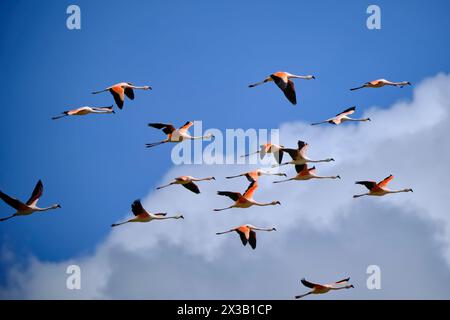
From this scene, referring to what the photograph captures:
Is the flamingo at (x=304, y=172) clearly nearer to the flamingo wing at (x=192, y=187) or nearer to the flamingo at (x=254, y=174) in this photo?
the flamingo at (x=254, y=174)

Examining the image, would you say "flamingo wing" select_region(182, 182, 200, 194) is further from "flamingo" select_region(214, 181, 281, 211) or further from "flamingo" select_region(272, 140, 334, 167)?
"flamingo" select_region(272, 140, 334, 167)

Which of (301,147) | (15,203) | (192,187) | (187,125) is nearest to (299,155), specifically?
(301,147)

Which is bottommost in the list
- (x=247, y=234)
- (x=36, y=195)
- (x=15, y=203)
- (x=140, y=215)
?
(x=247, y=234)

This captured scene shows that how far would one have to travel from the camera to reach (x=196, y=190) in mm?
32438

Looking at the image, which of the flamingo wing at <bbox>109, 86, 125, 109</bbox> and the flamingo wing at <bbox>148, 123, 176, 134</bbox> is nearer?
the flamingo wing at <bbox>109, 86, 125, 109</bbox>

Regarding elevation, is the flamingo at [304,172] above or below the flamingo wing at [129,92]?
below

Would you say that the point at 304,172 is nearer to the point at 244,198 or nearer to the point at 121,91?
the point at 244,198

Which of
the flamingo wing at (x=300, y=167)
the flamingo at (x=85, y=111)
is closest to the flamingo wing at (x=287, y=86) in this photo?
the flamingo wing at (x=300, y=167)

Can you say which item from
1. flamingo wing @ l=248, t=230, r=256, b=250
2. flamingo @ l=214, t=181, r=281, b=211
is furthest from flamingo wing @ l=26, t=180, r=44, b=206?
flamingo wing @ l=248, t=230, r=256, b=250

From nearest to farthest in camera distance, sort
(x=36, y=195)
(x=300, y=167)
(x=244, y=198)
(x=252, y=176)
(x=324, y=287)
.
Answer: (x=324, y=287) → (x=244, y=198) → (x=36, y=195) → (x=300, y=167) → (x=252, y=176)

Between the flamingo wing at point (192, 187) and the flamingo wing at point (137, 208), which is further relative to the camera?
the flamingo wing at point (192, 187)

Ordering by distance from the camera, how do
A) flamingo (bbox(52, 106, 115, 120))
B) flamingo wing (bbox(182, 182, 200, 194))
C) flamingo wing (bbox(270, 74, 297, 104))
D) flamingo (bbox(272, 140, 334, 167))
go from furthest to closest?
flamingo wing (bbox(182, 182, 200, 194)), flamingo (bbox(52, 106, 115, 120)), flamingo (bbox(272, 140, 334, 167)), flamingo wing (bbox(270, 74, 297, 104))
